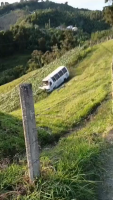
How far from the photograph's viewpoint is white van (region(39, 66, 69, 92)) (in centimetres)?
2579

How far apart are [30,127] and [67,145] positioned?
9.16ft

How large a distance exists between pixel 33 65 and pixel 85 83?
75.0 ft

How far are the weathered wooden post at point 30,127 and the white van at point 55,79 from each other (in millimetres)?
21039

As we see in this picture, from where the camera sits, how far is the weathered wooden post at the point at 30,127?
449 cm

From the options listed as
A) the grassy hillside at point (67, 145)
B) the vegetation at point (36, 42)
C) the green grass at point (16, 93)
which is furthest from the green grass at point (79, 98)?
the vegetation at point (36, 42)

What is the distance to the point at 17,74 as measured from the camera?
4447 cm

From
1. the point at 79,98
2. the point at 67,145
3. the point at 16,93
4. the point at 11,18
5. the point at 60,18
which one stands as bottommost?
the point at 16,93

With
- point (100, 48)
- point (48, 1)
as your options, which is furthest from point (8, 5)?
point (100, 48)

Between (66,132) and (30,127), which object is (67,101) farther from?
(30,127)

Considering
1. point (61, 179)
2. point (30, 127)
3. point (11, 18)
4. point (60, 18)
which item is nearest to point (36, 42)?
point (60, 18)

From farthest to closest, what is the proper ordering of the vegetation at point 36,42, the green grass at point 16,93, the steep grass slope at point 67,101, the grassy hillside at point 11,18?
the grassy hillside at point 11,18, the vegetation at point 36,42, the green grass at point 16,93, the steep grass slope at point 67,101

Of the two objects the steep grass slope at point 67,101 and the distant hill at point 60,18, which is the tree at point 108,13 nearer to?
the steep grass slope at point 67,101

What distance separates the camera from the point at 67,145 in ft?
23.7

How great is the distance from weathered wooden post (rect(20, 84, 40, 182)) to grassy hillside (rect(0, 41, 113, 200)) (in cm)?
19
